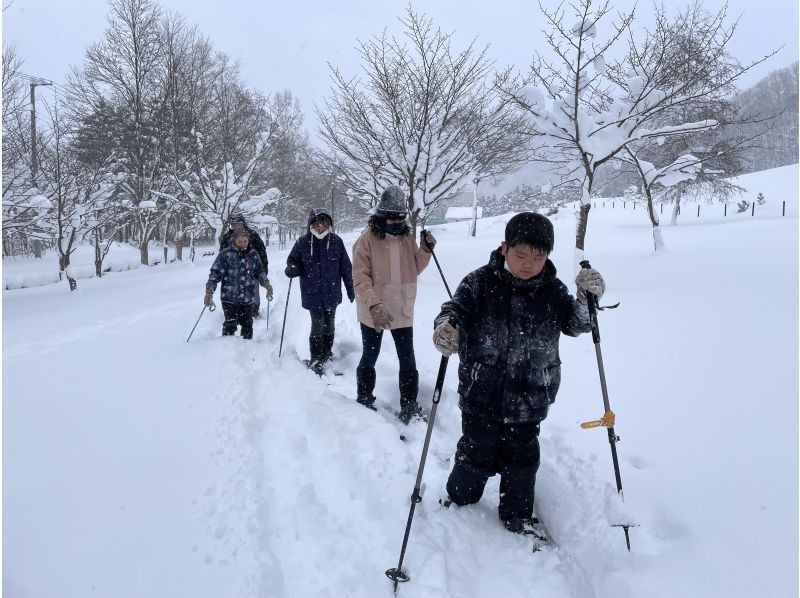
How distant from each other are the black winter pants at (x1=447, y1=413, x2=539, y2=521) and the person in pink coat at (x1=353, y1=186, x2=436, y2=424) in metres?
1.31

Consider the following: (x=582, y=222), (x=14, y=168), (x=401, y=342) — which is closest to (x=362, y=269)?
(x=401, y=342)

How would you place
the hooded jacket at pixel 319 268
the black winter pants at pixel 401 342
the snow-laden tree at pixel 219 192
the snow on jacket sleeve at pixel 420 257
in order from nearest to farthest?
1. the snow on jacket sleeve at pixel 420 257
2. the black winter pants at pixel 401 342
3. the hooded jacket at pixel 319 268
4. the snow-laden tree at pixel 219 192

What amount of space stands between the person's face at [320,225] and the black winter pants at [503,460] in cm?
323

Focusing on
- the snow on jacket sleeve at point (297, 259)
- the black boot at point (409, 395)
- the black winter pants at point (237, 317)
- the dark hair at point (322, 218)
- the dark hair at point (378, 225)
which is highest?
the dark hair at point (322, 218)

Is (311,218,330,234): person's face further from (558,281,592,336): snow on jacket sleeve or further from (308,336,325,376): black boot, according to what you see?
(558,281,592,336): snow on jacket sleeve

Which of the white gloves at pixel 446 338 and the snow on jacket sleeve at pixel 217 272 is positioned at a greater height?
the snow on jacket sleeve at pixel 217 272

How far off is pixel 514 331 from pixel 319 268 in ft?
10.9

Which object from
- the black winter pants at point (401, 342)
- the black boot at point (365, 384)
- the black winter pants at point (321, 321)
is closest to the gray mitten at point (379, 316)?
the black winter pants at point (401, 342)

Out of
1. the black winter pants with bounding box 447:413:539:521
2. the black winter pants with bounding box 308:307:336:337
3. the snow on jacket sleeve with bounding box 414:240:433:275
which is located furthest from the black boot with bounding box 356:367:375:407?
the black winter pants with bounding box 447:413:539:521

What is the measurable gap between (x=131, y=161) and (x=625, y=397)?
22345 mm

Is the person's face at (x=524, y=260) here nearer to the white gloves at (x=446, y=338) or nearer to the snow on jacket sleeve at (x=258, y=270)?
the white gloves at (x=446, y=338)

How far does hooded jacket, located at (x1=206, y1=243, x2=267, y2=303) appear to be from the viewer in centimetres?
577

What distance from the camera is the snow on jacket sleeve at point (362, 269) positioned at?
11.7 feet

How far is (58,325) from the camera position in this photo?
7.94 meters
